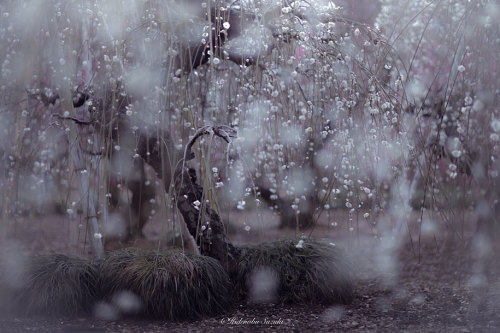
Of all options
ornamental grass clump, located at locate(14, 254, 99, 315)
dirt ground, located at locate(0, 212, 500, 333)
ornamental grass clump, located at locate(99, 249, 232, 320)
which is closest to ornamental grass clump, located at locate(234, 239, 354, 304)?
dirt ground, located at locate(0, 212, 500, 333)

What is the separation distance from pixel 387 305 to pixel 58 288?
168 centimetres

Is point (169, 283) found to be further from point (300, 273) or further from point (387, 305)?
point (387, 305)

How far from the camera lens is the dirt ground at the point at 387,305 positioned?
91.5 inches

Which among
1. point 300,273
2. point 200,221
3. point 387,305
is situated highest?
point 200,221

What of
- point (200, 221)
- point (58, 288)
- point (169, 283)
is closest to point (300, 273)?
point (200, 221)

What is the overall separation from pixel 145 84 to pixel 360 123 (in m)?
0.89

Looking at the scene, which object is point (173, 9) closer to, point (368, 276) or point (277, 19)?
point (277, 19)

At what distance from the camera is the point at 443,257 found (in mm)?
4141

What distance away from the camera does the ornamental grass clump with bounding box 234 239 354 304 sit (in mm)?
2627

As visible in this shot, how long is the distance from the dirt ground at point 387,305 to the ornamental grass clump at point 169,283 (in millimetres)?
59

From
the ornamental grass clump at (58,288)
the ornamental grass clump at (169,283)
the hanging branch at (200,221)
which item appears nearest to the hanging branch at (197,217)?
the hanging branch at (200,221)

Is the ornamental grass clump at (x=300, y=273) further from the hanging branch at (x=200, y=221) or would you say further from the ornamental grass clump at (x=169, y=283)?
the ornamental grass clump at (x=169, y=283)

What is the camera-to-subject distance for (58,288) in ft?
7.75

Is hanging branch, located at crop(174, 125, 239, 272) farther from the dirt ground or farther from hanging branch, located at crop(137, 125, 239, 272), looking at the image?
the dirt ground
